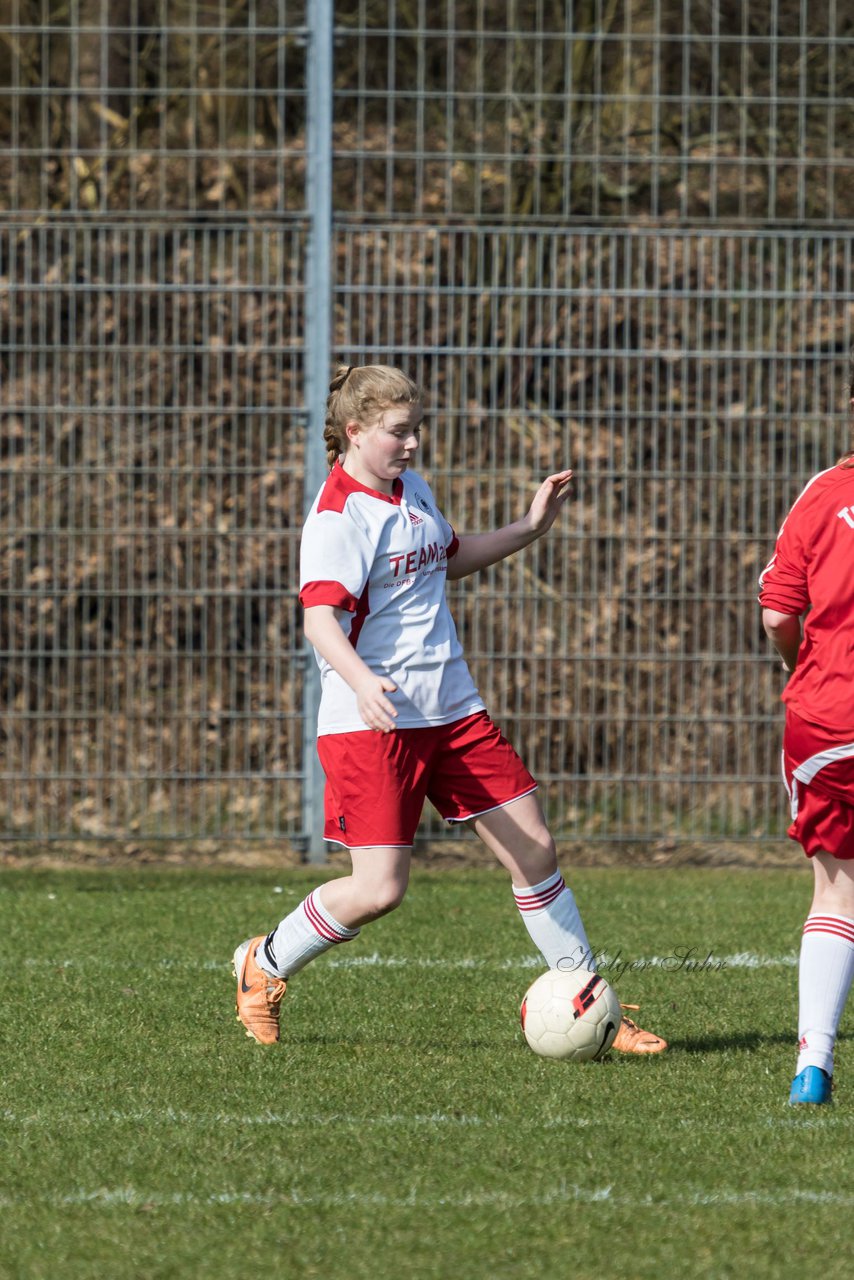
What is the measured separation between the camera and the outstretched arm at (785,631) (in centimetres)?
431

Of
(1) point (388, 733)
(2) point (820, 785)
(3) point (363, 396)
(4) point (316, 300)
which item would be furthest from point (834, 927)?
(4) point (316, 300)

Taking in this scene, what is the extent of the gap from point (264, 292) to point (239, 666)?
1888mm

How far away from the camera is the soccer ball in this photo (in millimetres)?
4852

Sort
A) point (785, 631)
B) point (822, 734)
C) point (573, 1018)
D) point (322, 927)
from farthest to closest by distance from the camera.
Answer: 1. point (322, 927)
2. point (573, 1018)
3. point (785, 631)
4. point (822, 734)

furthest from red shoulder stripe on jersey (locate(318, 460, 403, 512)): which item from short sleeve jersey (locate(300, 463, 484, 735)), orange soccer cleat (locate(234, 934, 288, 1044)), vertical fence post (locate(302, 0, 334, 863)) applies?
vertical fence post (locate(302, 0, 334, 863))

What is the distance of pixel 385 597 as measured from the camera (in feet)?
16.5

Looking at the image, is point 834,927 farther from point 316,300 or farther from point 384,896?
point 316,300

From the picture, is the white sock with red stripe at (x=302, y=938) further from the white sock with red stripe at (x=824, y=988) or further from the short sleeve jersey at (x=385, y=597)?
the white sock with red stripe at (x=824, y=988)

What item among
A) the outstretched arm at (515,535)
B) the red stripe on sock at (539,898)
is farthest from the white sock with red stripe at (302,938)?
the outstretched arm at (515,535)

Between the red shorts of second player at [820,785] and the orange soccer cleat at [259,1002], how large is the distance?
1.64 m

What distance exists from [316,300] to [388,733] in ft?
15.0

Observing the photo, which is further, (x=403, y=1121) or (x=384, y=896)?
(x=384, y=896)

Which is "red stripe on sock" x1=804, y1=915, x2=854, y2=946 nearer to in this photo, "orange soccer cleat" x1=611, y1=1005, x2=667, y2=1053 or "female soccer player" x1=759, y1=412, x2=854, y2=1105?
"female soccer player" x1=759, y1=412, x2=854, y2=1105

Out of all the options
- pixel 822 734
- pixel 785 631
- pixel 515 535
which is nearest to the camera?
pixel 822 734
